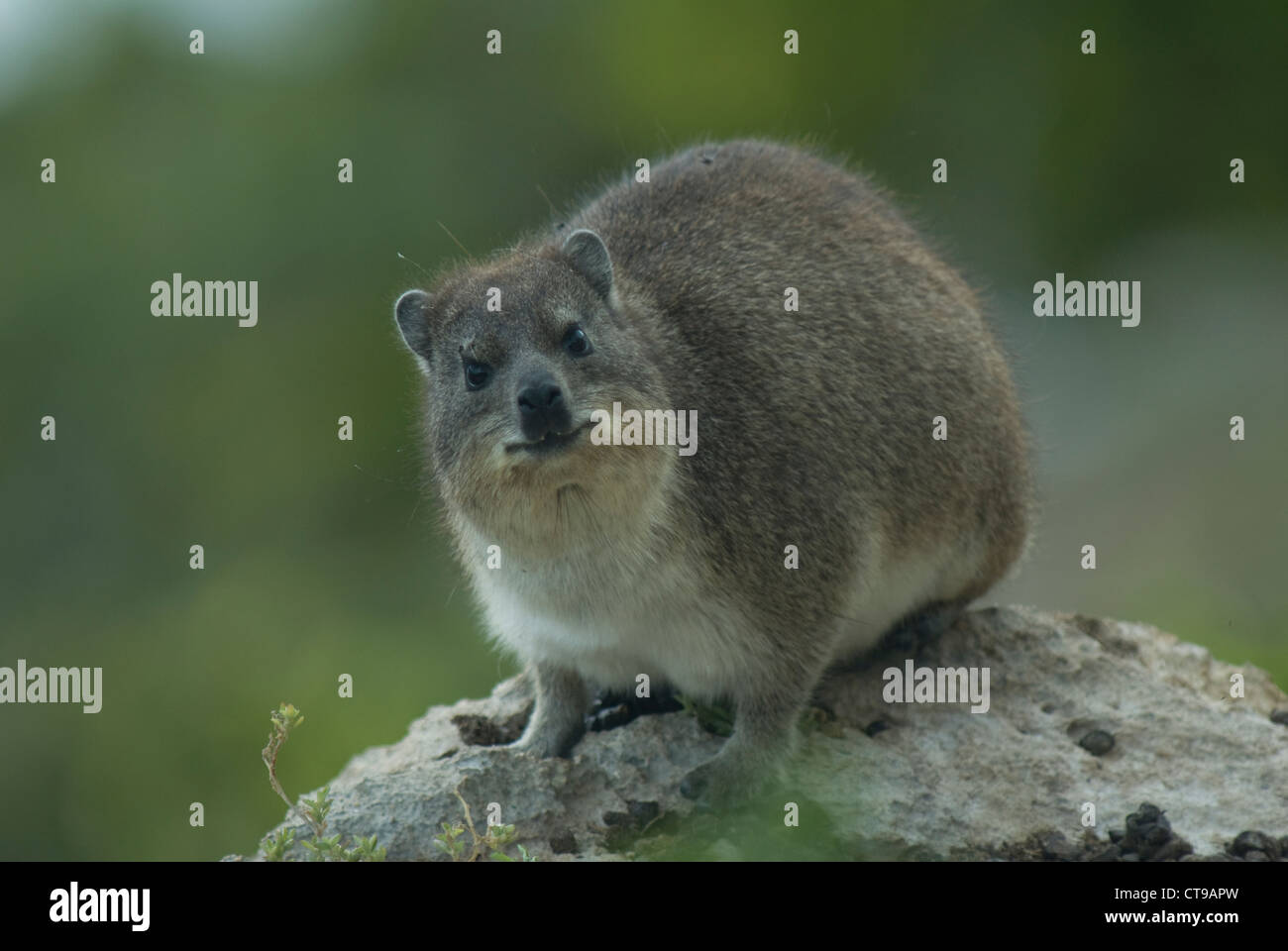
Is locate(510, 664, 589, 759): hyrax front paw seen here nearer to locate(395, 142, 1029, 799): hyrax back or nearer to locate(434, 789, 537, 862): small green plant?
locate(395, 142, 1029, 799): hyrax back

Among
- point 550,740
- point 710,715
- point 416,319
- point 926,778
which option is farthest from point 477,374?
point 926,778

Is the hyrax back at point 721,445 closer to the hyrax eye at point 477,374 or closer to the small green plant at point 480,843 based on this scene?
the hyrax eye at point 477,374

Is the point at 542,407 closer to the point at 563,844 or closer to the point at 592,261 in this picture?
the point at 592,261

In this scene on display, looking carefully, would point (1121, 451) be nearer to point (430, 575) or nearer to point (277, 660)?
point (430, 575)

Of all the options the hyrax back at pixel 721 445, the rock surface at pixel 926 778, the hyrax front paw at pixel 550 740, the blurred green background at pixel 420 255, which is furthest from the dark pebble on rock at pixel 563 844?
the blurred green background at pixel 420 255

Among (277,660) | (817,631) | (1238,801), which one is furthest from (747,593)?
(277,660)
